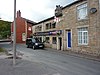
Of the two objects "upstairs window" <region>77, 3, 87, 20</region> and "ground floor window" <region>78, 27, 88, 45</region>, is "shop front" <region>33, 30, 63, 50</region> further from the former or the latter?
"upstairs window" <region>77, 3, 87, 20</region>

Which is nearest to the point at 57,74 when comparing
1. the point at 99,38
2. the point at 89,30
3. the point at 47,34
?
the point at 99,38

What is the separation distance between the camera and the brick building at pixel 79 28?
2178 centimetres

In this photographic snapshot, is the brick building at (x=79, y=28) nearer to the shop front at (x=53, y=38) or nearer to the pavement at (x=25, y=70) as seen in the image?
the shop front at (x=53, y=38)

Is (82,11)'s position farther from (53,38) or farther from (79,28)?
(53,38)

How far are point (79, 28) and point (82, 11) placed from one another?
215cm

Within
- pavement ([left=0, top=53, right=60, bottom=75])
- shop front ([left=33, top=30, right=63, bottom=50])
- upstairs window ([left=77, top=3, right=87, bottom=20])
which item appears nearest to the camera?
pavement ([left=0, top=53, right=60, bottom=75])

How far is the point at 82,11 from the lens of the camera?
24672mm

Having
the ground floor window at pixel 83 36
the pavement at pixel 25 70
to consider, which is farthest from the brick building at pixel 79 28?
the pavement at pixel 25 70

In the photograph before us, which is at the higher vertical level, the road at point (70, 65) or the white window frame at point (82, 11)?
the white window frame at point (82, 11)

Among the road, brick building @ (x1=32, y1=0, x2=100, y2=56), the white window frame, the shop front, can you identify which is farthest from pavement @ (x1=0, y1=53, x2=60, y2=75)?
the shop front

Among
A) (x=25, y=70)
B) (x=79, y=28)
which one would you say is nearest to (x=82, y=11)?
(x=79, y=28)

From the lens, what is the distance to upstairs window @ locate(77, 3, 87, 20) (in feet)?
78.7

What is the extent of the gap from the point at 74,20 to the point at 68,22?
6.10ft

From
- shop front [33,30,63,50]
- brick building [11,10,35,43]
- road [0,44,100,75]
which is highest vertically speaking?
brick building [11,10,35,43]
